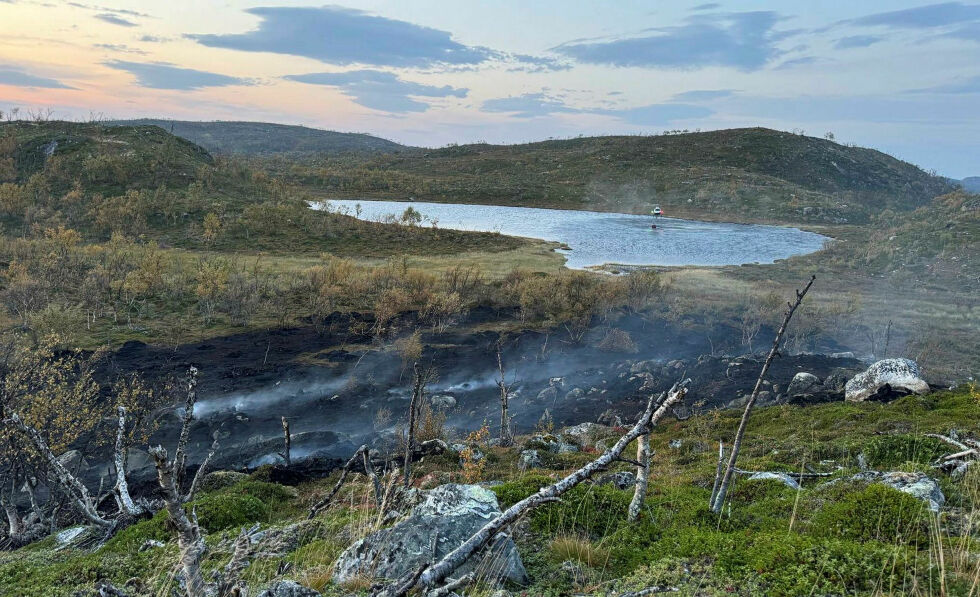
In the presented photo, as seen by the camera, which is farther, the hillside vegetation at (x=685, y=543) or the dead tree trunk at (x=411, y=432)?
the dead tree trunk at (x=411, y=432)

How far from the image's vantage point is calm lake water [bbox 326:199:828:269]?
187ft

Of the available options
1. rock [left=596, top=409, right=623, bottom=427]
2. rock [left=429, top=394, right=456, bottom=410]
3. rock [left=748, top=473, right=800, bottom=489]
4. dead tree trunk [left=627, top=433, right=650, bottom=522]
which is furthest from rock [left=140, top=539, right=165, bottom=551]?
rock [left=596, top=409, right=623, bottom=427]

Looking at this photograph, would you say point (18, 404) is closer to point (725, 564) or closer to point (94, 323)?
point (94, 323)

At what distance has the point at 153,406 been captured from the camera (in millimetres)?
22766

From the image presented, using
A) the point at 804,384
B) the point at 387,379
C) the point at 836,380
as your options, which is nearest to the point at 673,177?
the point at 836,380

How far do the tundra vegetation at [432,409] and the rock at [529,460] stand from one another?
5.6 inches

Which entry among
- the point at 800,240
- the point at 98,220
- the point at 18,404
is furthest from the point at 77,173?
the point at 800,240

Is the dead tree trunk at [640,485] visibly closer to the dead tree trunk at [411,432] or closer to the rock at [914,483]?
the rock at [914,483]

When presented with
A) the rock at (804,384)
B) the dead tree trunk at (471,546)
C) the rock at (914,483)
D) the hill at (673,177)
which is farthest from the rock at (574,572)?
the hill at (673,177)

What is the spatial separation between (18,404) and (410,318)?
2107cm

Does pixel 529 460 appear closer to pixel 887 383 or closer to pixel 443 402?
pixel 443 402

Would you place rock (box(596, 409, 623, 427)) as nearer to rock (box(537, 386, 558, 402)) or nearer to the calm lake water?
rock (box(537, 386, 558, 402))

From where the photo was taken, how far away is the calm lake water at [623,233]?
2242 inches

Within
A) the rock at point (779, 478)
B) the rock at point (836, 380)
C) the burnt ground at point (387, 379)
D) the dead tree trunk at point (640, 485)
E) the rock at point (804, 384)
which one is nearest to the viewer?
the dead tree trunk at point (640, 485)
